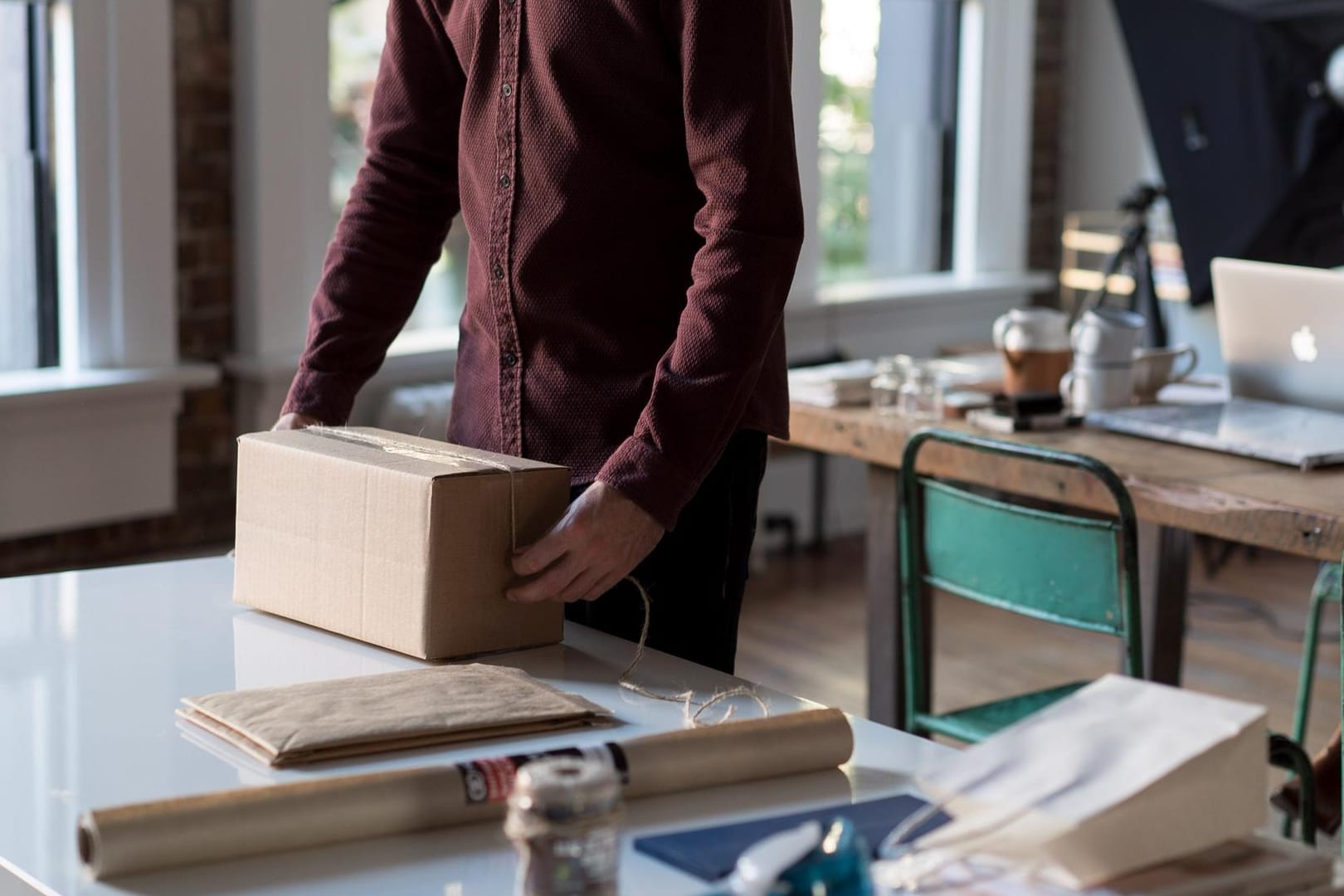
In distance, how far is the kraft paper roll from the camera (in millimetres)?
962

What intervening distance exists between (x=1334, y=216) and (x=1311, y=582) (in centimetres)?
98

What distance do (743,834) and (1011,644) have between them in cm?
320

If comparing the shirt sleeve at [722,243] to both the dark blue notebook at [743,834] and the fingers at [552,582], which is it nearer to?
the fingers at [552,582]

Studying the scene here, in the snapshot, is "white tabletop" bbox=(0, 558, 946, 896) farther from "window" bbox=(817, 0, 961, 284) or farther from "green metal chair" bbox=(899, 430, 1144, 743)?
"window" bbox=(817, 0, 961, 284)

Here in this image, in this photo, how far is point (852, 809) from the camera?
1082 mm

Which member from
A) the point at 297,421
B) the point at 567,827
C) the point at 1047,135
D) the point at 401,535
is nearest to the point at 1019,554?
the point at 297,421

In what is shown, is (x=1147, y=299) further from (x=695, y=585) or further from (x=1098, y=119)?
(x=695, y=585)

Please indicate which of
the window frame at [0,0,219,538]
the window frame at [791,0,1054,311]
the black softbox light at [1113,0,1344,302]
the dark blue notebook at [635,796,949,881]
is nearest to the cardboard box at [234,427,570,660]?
the dark blue notebook at [635,796,949,881]

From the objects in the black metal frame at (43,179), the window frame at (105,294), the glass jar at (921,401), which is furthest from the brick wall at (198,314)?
the glass jar at (921,401)

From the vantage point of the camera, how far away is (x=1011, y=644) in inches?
163

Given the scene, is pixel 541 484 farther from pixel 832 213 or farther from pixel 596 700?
pixel 832 213

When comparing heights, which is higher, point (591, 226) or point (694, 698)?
point (591, 226)

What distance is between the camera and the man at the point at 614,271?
145cm

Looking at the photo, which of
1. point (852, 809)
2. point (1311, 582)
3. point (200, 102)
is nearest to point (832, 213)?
point (1311, 582)
